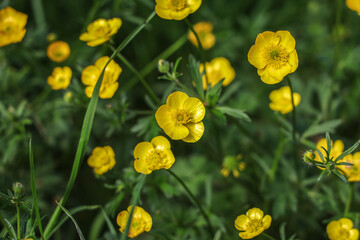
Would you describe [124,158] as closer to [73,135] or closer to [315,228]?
[73,135]

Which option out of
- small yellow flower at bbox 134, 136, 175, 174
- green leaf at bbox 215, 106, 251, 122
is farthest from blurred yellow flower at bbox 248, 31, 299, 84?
small yellow flower at bbox 134, 136, 175, 174

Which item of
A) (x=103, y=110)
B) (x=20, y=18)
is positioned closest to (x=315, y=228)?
(x=103, y=110)

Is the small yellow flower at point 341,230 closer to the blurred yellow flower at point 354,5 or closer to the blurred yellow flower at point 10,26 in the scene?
the blurred yellow flower at point 354,5

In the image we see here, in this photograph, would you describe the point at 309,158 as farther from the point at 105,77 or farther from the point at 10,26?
the point at 10,26

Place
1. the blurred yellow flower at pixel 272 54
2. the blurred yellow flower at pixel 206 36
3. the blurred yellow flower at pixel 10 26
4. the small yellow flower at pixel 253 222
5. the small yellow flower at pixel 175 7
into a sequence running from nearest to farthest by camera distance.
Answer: the small yellow flower at pixel 253 222 < the blurred yellow flower at pixel 272 54 < the small yellow flower at pixel 175 7 < the blurred yellow flower at pixel 10 26 < the blurred yellow flower at pixel 206 36

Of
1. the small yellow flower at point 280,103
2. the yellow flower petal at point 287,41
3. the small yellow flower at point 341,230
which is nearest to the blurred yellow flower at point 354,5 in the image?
the yellow flower petal at point 287,41
